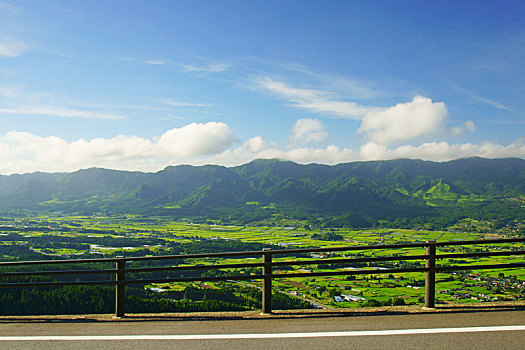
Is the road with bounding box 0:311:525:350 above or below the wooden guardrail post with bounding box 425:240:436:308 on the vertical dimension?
below

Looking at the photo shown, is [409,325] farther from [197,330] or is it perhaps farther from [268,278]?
[197,330]

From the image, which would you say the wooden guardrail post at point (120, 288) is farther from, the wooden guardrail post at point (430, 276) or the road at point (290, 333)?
the wooden guardrail post at point (430, 276)

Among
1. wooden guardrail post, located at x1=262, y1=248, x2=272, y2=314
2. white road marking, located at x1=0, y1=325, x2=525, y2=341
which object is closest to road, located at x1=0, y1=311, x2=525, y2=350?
white road marking, located at x1=0, y1=325, x2=525, y2=341

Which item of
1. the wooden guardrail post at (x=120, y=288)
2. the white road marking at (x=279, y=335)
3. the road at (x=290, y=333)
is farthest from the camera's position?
the wooden guardrail post at (x=120, y=288)

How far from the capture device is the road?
5867mm

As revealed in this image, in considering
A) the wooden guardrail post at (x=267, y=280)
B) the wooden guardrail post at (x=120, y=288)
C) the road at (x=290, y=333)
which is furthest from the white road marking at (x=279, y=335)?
the wooden guardrail post at (x=120, y=288)

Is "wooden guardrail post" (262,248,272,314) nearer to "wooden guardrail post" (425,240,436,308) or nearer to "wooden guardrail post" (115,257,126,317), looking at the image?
"wooden guardrail post" (115,257,126,317)

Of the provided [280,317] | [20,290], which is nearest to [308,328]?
[280,317]

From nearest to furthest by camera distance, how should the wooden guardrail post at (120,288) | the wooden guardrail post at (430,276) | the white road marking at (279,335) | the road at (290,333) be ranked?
the road at (290,333)
the white road marking at (279,335)
the wooden guardrail post at (430,276)
the wooden guardrail post at (120,288)

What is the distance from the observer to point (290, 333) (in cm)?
650

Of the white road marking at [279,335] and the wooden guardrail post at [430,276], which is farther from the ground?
the wooden guardrail post at [430,276]

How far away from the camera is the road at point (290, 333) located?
5.87 m

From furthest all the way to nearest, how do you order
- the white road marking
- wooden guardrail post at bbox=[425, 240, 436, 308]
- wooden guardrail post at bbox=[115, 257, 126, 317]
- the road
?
wooden guardrail post at bbox=[115, 257, 126, 317], wooden guardrail post at bbox=[425, 240, 436, 308], the white road marking, the road

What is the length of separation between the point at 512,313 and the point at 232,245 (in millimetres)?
77901
